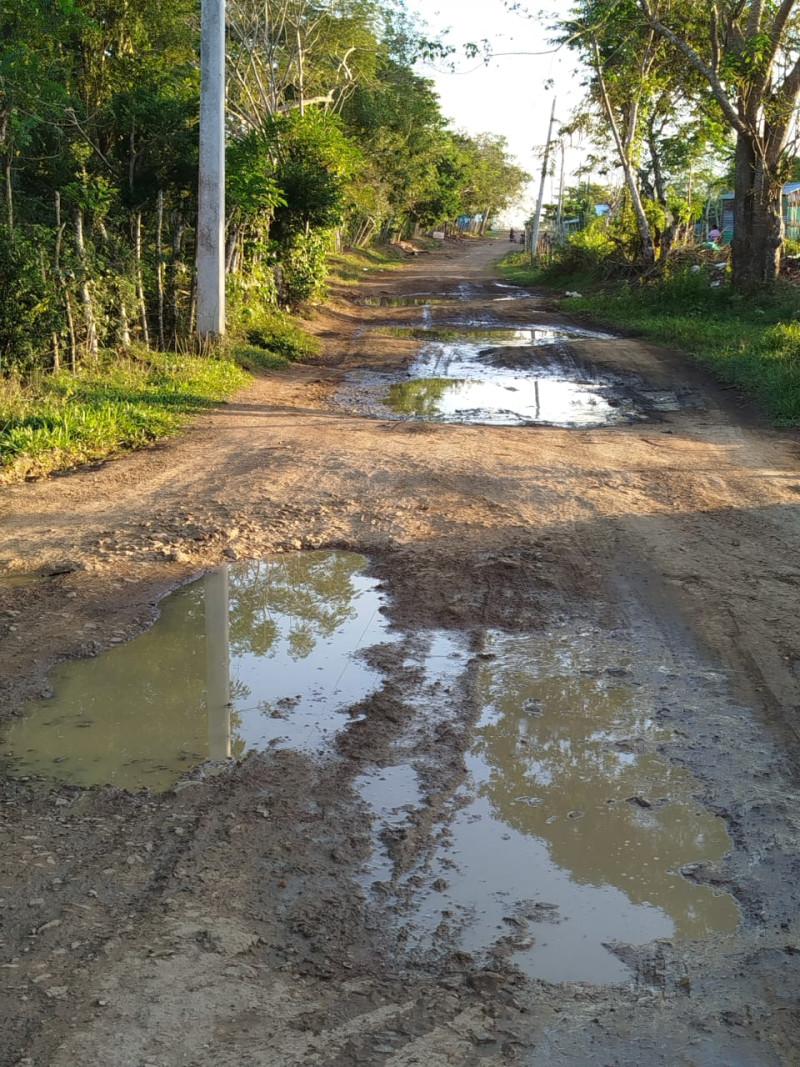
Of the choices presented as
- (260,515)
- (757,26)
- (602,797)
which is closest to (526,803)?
(602,797)

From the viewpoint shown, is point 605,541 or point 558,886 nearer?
point 558,886

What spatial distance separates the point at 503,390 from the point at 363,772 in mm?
9242

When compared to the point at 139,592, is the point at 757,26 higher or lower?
higher

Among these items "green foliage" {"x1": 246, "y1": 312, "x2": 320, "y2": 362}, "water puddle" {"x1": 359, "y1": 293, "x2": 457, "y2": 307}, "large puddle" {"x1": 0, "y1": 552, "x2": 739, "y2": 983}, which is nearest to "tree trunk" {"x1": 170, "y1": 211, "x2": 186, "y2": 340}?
"green foliage" {"x1": 246, "y1": 312, "x2": 320, "y2": 362}

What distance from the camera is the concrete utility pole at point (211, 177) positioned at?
11828mm

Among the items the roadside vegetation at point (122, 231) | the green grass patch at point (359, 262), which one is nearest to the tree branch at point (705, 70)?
the roadside vegetation at point (122, 231)

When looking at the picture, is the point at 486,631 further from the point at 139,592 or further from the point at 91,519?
the point at 91,519

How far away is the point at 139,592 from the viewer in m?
5.18

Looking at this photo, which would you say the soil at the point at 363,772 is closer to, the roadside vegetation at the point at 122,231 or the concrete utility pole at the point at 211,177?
the roadside vegetation at the point at 122,231

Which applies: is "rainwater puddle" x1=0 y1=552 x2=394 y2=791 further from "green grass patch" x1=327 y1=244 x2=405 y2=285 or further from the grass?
"green grass patch" x1=327 y1=244 x2=405 y2=285

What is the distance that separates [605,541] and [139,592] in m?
2.83

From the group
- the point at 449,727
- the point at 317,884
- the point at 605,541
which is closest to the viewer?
the point at 317,884

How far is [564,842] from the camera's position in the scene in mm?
3143

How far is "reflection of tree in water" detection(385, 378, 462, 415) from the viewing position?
1091cm
